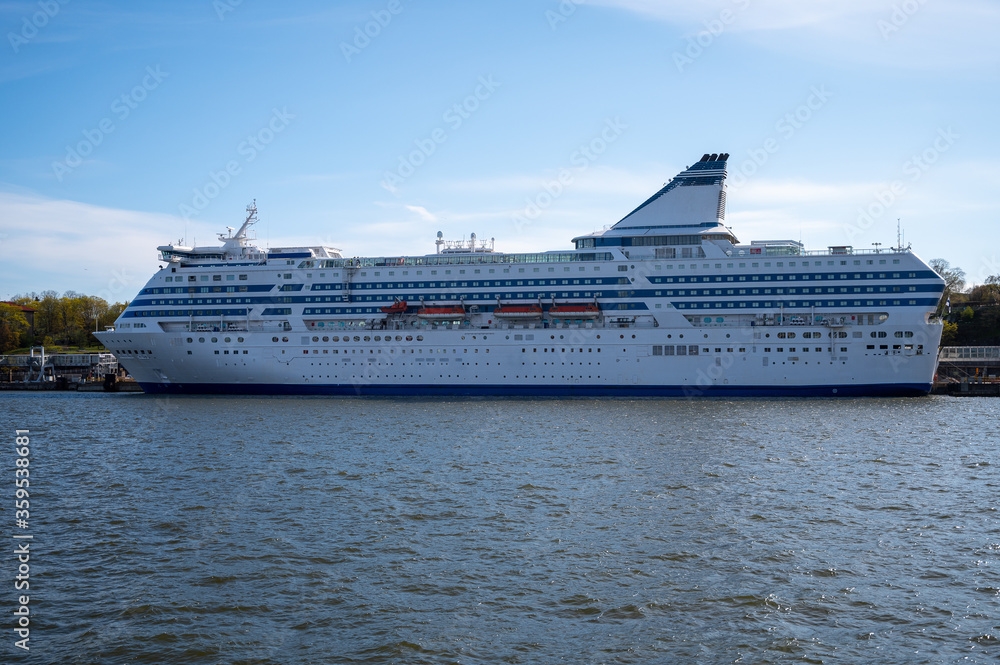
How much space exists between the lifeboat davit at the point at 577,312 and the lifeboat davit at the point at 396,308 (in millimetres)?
8776

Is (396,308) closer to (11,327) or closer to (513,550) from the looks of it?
(513,550)

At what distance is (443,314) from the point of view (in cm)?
4228

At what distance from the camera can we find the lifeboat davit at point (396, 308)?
43.1m

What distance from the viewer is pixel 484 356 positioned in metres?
40.8

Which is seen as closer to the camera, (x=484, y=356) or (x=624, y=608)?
(x=624, y=608)

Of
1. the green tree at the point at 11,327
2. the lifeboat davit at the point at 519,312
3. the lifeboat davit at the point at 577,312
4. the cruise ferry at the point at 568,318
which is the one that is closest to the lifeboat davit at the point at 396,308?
the cruise ferry at the point at 568,318

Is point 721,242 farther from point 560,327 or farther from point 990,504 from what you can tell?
point 990,504

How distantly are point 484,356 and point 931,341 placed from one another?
76.9 ft

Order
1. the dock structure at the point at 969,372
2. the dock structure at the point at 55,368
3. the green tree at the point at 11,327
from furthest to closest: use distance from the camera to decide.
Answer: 1. the green tree at the point at 11,327
2. the dock structure at the point at 55,368
3. the dock structure at the point at 969,372

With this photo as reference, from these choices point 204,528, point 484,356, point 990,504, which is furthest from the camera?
point 484,356

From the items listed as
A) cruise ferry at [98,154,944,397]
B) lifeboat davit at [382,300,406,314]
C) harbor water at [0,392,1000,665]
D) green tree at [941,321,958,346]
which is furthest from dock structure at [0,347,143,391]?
green tree at [941,321,958,346]

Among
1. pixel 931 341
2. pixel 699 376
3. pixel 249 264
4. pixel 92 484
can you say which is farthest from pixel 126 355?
pixel 931 341

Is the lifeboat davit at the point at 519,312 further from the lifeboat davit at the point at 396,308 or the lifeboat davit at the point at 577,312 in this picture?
the lifeboat davit at the point at 396,308

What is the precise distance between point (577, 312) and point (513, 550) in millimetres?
29073
